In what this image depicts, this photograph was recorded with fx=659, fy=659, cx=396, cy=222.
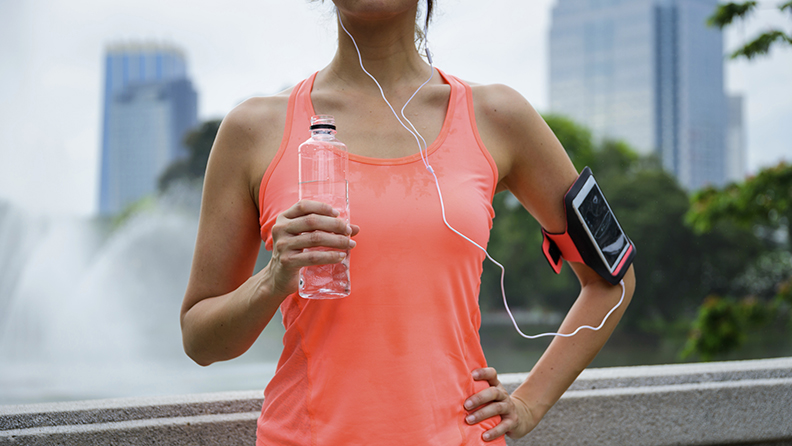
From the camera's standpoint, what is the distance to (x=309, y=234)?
3.70 feet

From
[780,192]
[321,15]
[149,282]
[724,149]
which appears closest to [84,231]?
[149,282]

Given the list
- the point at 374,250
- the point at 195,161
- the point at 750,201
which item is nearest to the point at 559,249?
the point at 374,250

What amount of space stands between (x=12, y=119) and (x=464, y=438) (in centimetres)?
2914

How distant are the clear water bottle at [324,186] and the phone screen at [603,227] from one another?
27.3 inches

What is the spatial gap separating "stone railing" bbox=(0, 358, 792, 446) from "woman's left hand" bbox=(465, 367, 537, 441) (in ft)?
2.40

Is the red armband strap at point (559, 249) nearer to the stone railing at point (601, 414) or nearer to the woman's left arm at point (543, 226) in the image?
the woman's left arm at point (543, 226)

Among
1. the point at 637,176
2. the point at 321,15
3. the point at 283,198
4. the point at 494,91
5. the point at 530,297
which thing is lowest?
the point at 530,297

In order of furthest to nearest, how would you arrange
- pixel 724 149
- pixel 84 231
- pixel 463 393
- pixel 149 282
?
1. pixel 724 149
2. pixel 84 231
3. pixel 149 282
4. pixel 463 393

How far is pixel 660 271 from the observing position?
31562 millimetres

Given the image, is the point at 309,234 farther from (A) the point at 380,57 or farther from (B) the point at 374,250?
(A) the point at 380,57

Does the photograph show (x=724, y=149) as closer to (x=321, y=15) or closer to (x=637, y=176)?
(x=637, y=176)

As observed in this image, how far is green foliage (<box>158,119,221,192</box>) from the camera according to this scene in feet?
102

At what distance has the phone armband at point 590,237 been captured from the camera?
1689mm

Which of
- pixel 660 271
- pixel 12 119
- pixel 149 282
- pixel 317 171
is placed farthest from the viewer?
pixel 660 271
